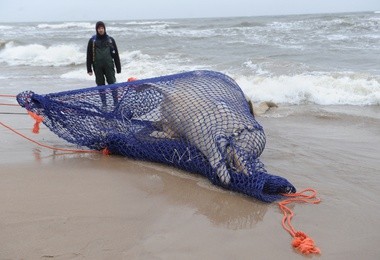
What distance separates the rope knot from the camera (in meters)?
2.73

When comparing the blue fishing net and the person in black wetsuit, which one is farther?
the person in black wetsuit

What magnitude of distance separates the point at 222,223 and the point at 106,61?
4138 millimetres

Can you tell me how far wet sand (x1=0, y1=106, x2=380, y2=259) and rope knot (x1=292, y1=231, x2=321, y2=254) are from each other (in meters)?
0.04

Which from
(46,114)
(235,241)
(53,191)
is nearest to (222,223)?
(235,241)

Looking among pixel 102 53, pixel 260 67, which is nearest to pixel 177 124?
pixel 102 53

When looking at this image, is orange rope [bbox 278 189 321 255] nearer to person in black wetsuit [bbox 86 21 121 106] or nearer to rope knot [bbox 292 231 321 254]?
rope knot [bbox 292 231 321 254]

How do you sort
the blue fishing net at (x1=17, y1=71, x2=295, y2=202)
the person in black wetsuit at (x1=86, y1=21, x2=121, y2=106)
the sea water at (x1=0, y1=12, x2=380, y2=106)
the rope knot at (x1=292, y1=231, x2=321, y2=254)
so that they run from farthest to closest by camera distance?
the sea water at (x1=0, y1=12, x2=380, y2=106), the person in black wetsuit at (x1=86, y1=21, x2=121, y2=106), the blue fishing net at (x1=17, y1=71, x2=295, y2=202), the rope knot at (x1=292, y1=231, x2=321, y2=254)

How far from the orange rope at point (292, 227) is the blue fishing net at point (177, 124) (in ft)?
0.32

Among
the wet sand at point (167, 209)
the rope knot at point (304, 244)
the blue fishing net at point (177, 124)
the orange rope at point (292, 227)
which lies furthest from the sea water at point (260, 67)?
the rope knot at point (304, 244)

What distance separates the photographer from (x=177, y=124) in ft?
14.2

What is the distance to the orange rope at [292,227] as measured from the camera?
2742mm

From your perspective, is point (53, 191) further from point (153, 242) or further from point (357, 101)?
point (357, 101)

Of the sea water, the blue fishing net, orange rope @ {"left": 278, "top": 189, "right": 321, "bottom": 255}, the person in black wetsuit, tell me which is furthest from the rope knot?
the sea water

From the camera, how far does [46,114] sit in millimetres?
4816
